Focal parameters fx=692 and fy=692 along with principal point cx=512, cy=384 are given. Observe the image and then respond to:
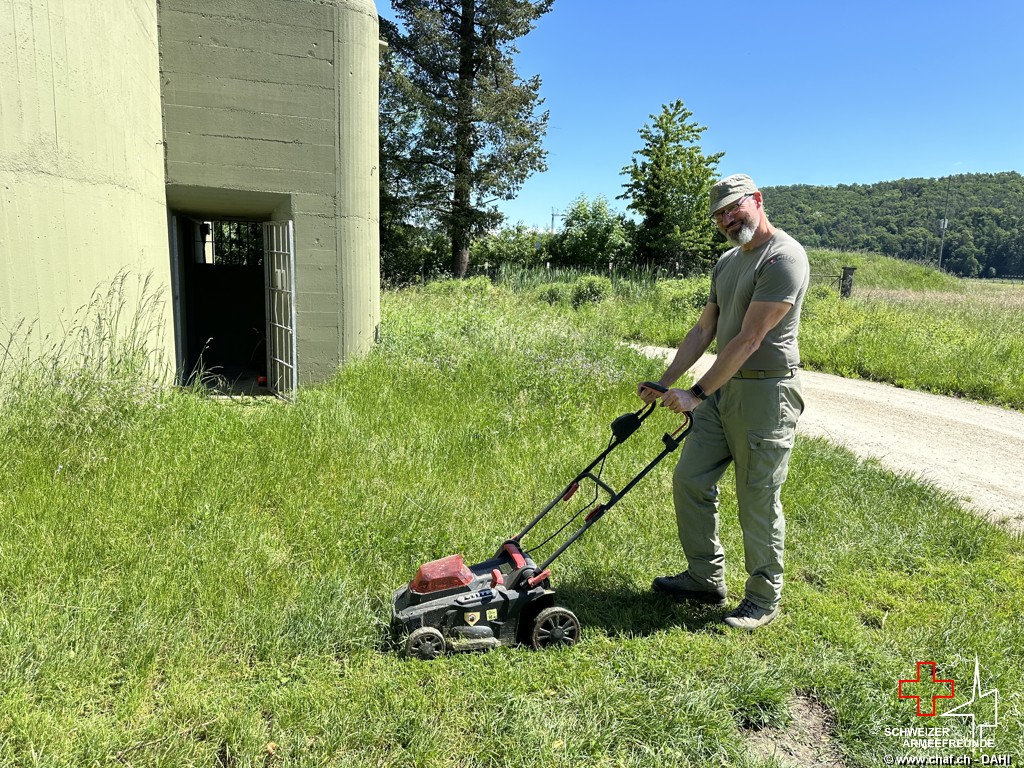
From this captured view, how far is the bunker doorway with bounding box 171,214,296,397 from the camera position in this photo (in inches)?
318

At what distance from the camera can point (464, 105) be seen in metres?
23.4

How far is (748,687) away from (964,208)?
65794mm

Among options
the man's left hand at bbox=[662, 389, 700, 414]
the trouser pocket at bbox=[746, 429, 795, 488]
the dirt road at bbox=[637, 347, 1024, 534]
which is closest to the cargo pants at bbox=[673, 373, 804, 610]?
the trouser pocket at bbox=[746, 429, 795, 488]

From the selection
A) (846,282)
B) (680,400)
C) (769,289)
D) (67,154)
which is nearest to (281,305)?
(67,154)

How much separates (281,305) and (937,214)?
59384 mm

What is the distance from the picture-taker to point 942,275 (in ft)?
101

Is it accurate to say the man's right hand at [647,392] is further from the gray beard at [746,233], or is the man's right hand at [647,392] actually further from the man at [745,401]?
the gray beard at [746,233]

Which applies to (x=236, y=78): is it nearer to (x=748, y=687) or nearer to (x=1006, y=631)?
(x=748, y=687)

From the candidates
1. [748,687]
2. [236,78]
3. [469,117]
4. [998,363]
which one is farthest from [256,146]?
[469,117]

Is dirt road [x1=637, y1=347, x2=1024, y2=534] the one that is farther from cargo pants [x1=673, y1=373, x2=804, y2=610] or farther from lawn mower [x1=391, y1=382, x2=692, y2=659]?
lawn mower [x1=391, y1=382, x2=692, y2=659]

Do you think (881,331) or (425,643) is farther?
(881,331)

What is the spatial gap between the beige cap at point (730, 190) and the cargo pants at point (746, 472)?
0.86 m

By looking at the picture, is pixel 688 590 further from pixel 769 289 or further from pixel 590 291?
pixel 590 291

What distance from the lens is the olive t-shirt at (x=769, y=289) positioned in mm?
3201
